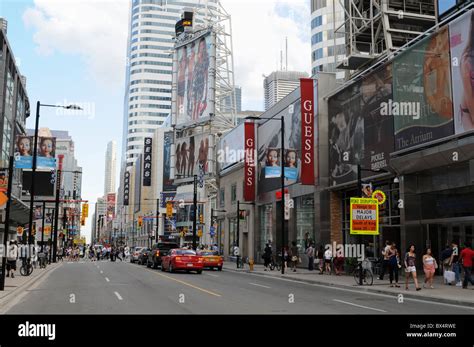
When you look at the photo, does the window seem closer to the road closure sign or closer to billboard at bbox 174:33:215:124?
billboard at bbox 174:33:215:124

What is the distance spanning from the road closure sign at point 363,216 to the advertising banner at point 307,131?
35.6 feet

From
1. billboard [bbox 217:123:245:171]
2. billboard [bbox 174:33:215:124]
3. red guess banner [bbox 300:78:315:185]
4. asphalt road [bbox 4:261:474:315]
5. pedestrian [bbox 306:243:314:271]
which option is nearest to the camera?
asphalt road [bbox 4:261:474:315]

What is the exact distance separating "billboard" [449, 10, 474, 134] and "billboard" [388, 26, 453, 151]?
1.25 feet

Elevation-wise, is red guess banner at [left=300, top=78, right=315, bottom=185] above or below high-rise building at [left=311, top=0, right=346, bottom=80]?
below

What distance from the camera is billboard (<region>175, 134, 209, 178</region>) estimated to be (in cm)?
7069

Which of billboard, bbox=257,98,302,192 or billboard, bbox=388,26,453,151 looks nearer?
billboard, bbox=388,26,453,151

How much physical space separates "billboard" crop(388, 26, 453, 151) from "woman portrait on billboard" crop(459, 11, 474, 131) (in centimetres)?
80

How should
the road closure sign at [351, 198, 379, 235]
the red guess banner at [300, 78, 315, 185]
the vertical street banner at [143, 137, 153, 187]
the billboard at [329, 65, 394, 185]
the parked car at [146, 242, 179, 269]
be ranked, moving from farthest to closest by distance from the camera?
the vertical street banner at [143, 137, 153, 187]
the parked car at [146, 242, 179, 269]
the red guess banner at [300, 78, 315, 185]
the billboard at [329, 65, 394, 185]
the road closure sign at [351, 198, 379, 235]

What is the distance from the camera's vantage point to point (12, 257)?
78.9 ft

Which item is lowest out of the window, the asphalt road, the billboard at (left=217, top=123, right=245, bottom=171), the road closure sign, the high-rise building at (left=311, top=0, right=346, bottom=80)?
the asphalt road

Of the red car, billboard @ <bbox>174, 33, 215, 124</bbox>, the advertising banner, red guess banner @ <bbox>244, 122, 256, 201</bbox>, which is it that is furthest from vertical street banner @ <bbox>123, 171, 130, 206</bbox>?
the red car
